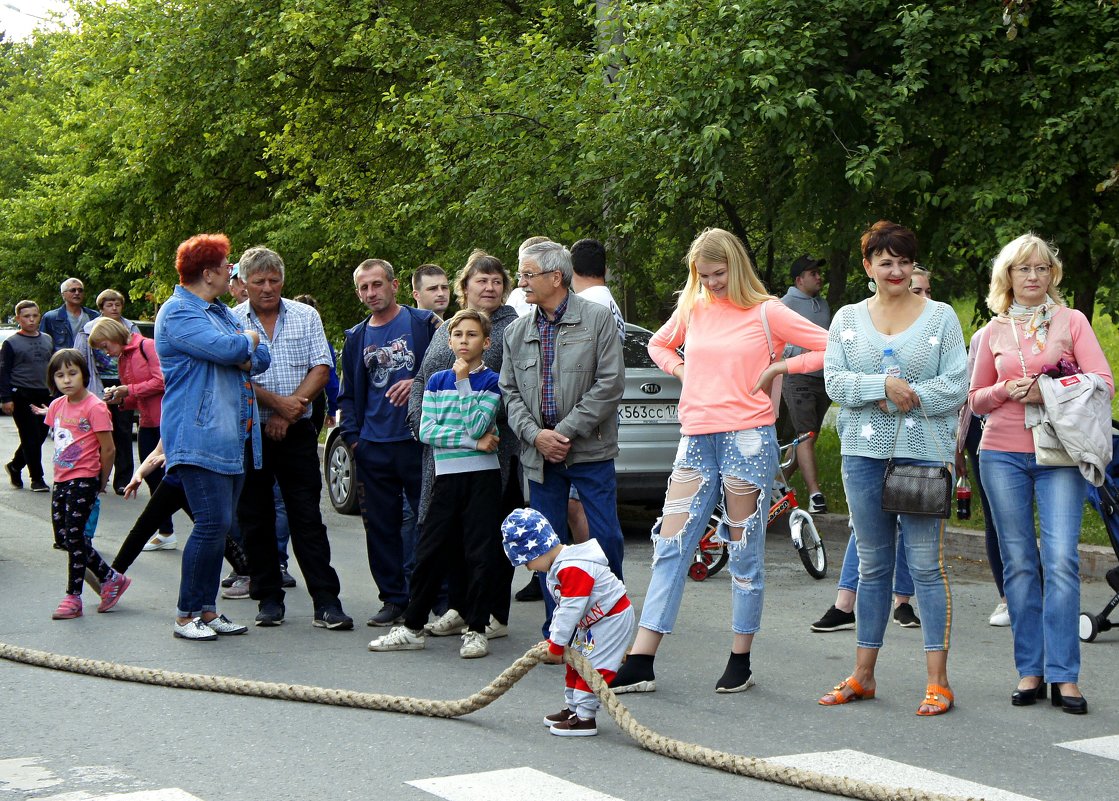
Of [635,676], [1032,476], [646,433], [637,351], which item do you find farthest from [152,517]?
[1032,476]

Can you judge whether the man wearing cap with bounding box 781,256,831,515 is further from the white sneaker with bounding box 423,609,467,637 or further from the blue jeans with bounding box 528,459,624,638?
the blue jeans with bounding box 528,459,624,638

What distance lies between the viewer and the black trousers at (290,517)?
8.17 metres

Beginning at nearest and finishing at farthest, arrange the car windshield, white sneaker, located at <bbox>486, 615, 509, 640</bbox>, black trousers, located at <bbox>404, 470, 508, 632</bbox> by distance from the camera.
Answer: black trousers, located at <bbox>404, 470, 508, 632</bbox> → white sneaker, located at <bbox>486, 615, 509, 640</bbox> → the car windshield

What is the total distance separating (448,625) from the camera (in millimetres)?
7844

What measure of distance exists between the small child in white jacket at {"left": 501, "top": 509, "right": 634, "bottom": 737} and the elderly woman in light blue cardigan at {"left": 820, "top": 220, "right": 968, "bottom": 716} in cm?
105

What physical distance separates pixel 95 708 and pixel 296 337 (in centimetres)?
283

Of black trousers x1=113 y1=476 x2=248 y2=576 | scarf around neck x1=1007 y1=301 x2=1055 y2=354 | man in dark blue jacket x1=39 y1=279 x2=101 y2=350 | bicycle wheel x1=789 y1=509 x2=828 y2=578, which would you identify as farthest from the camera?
man in dark blue jacket x1=39 y1=279 x2=101 y2=350

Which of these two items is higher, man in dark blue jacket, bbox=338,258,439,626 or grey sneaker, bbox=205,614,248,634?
man in dark blue jacket, bbox=338,258,439,626

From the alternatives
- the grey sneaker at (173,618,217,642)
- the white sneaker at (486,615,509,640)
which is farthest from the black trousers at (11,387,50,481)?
the white sneaker at (486,615,509,640)

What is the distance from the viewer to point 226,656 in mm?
7230

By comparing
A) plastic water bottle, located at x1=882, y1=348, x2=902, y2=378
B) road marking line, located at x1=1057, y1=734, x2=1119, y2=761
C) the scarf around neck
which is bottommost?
road marking line, located at x1=1057, y1=734, x2=1119, y2=761

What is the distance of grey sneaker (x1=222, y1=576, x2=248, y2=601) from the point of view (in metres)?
9.09

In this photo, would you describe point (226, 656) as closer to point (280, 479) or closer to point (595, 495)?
point (280, 479)

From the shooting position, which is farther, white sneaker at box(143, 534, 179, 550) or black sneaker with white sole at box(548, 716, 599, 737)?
white sneaker at box(143, 534, 179, 550)
